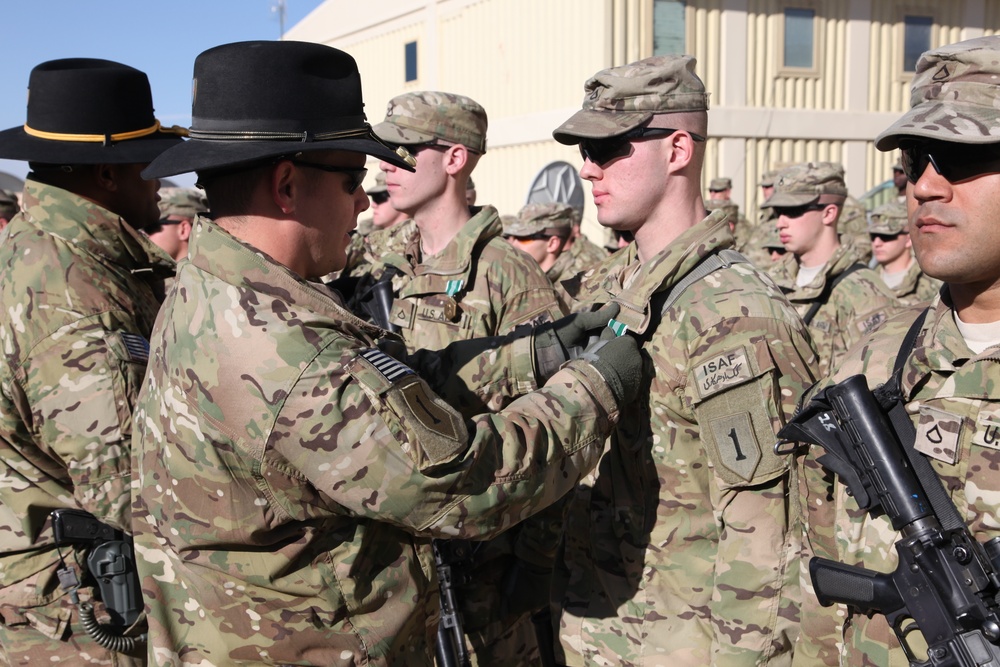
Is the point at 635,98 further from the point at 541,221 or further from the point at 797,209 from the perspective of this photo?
the point at 541,221

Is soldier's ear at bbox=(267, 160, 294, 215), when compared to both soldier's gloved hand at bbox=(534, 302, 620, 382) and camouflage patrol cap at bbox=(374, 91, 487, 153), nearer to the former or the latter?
soldier's gloved hand at bbox=(534, 302, 620, 382)

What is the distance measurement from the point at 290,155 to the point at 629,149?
1203 millimetres

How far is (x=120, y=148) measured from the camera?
3570mm

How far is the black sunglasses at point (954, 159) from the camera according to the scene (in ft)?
6.42

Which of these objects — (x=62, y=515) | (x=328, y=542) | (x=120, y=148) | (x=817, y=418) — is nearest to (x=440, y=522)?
(x=328, y=542)

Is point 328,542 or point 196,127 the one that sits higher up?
point 196,127

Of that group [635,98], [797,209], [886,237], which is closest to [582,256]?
[886,237]

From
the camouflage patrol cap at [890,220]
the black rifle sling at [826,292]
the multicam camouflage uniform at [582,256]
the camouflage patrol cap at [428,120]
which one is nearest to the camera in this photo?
the camouflage patrol cap at [428,120]

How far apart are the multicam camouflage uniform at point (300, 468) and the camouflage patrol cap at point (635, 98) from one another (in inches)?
37.9

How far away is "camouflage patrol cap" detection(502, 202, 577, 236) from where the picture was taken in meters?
9.46

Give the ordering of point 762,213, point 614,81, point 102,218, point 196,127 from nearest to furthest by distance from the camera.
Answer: point 196,127 < point 614,81 < point 102,218 < point 762,213

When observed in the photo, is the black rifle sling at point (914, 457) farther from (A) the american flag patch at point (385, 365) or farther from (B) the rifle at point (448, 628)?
(B) the rifle at point (448, 628)

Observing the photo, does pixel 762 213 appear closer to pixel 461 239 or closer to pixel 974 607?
pixel 461 239

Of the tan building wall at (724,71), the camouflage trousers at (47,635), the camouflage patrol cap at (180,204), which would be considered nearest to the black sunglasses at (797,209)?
the camouflage patrol cap at (180,204)
